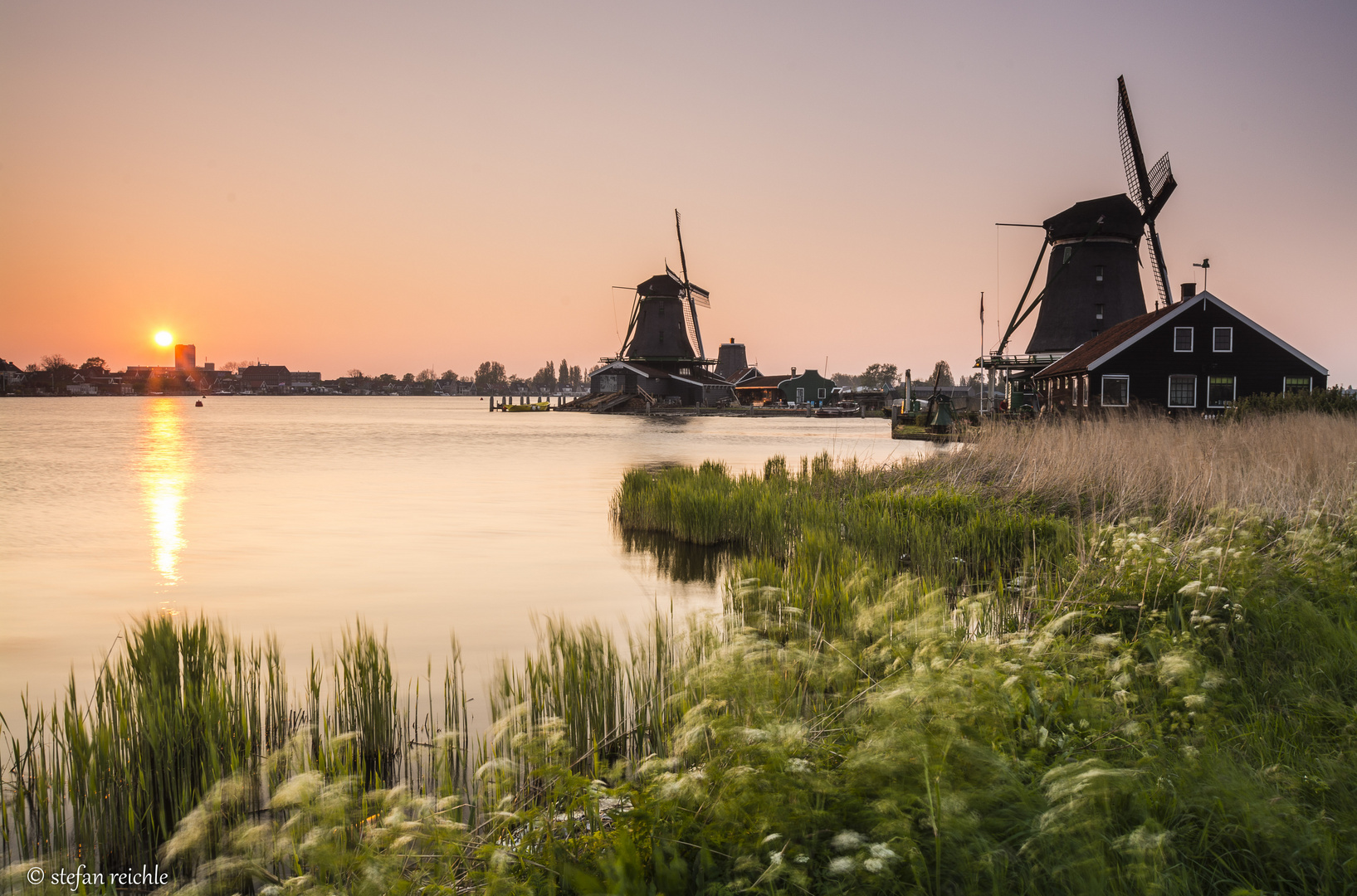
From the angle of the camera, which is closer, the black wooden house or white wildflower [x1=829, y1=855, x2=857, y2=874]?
white wildflower [x1=829, y1=855, x2=857, y2=874]

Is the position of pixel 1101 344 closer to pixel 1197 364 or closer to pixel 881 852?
pixel 1197 364

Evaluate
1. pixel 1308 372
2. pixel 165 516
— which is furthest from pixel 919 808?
pixel 1308 372

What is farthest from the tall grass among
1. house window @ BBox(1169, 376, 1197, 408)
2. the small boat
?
the small boat

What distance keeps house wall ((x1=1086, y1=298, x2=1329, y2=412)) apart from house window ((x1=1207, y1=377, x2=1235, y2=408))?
16 cm

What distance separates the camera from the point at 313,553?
45.4 ft

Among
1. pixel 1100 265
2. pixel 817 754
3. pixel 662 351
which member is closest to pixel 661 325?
pixel 662 351

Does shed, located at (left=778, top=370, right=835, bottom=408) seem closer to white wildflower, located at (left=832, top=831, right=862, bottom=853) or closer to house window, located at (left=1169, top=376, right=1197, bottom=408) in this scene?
house window, located at (left=1169, top=376, right=1197, bottom=408)

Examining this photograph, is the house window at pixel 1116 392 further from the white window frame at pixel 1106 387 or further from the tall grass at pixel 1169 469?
the tall grass at pixel 1169 469

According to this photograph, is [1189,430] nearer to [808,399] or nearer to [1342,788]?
[1342,788]

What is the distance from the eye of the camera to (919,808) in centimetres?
305

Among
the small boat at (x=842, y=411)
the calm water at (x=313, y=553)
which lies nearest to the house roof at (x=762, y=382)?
the small boat at (x=842, y=411)

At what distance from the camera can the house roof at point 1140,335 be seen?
112 feet

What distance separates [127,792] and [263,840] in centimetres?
157

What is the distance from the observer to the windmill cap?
44688 millimetres
